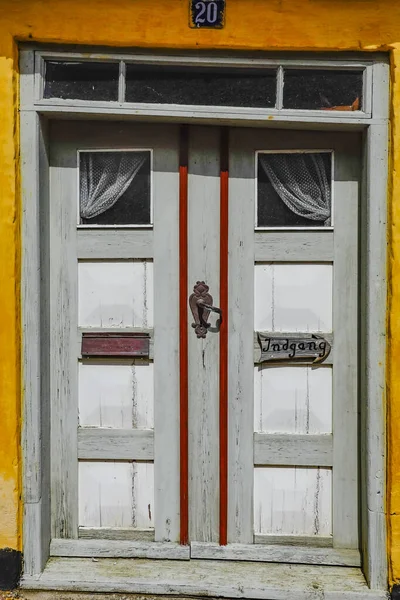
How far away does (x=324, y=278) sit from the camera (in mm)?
3266

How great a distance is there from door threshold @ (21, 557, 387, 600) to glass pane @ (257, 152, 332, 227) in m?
1.81

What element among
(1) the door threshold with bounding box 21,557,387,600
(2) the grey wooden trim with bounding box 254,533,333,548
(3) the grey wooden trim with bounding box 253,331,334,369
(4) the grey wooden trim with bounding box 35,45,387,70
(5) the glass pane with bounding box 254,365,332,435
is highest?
(4) the grey wooden trim with bounding box 35,45,387,70

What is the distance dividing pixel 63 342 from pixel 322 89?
1.86 metres

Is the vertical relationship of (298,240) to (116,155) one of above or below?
below

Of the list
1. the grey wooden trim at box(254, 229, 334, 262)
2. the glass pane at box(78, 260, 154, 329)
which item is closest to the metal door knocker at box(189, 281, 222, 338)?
the glass pane at box(78, 260, 154, 329)

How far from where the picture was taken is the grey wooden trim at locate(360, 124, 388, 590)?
3016mm

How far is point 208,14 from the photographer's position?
2.96m

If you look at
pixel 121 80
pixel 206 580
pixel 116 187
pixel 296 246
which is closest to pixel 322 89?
pixel 296 246

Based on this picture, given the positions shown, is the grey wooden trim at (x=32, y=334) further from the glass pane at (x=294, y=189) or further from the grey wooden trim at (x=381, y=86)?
the grey wooden trim at (x=381, y=86)

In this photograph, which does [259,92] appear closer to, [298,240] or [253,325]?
[298,240]

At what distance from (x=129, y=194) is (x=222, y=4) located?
3.39ft

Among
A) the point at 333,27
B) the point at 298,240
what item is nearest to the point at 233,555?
the point at 298,240

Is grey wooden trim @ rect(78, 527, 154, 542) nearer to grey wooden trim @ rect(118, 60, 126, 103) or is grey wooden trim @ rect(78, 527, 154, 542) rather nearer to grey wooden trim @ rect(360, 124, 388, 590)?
grey wooden trim @ rect(360, 124, 388, 590)

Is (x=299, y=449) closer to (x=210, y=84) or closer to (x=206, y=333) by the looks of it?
(x=206, y=333)
